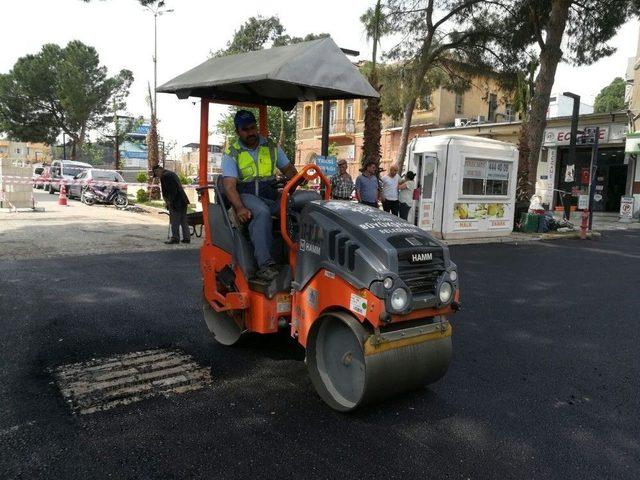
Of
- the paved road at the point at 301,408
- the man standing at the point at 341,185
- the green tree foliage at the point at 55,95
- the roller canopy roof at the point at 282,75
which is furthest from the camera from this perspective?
the green tree foliage at the point at 55,95

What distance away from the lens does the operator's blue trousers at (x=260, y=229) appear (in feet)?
13.1

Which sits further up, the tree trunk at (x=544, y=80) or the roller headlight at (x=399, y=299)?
the tree trunk at (x=544, y=80)

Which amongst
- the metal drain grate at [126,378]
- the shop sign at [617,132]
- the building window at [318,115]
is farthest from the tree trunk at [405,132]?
the building window at [318,115]

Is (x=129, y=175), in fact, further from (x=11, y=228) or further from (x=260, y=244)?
(x=260, y=244)

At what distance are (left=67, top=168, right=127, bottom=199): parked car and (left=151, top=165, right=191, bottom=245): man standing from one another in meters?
11.1

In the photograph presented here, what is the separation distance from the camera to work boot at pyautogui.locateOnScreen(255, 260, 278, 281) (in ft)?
12.9

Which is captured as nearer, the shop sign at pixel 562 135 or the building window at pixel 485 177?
the building window at pixel 485 177

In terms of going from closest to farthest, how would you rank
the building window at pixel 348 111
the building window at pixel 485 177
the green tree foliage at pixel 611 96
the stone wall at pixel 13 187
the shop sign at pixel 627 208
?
the building window at pixel 485 177
the stone wall at pixel 13 187
the shop sign at pixel 627 208
the building window at pixel 348 111
the green tree foliage at pixel 611 96

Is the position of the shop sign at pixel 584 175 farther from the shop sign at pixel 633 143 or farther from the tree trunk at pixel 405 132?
the tree trunk at pixel 405 132

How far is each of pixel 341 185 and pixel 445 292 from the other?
23.7 ft

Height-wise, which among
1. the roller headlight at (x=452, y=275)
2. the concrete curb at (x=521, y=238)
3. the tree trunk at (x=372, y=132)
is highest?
the tree trunk at (x=372, y=132)

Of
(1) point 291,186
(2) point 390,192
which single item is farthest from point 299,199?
(2) point 390,192

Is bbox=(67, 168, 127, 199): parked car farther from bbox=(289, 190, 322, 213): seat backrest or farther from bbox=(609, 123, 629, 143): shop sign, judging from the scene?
bbox=(609, 123, 629, 143): shop sign

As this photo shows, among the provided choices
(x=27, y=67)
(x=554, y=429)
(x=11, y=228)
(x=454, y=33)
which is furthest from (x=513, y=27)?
(x=27, y=67)
